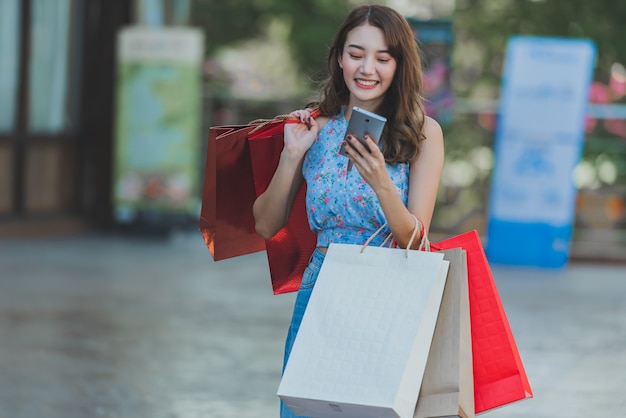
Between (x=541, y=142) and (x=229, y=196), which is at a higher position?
(x=229, y=196)

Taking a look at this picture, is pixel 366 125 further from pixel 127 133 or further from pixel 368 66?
pixel 127 133

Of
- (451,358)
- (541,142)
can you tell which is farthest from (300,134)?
(541,142)

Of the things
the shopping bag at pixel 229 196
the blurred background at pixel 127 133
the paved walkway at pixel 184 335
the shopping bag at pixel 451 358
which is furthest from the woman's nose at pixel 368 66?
the blurred background at pixel 127 133

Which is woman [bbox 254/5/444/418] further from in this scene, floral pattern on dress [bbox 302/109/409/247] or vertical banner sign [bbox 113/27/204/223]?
vertical banner sign [bbox 113/27/204/223]

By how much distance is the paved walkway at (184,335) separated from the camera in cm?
572

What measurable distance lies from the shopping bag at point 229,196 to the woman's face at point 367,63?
15.3 inches

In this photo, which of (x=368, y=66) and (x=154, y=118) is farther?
(x=154, y=118)

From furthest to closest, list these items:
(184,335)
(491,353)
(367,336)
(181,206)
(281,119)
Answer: (181,206) → (184,335) → (281,119) → (491,353) → (367,336)

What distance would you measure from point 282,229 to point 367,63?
62 centimetres

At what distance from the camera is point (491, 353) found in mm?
3100

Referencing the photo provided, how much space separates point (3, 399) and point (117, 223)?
7609 millimetres

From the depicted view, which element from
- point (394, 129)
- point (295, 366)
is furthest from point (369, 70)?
point (295, 366)

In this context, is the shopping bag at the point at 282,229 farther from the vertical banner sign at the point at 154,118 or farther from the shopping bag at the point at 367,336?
the vertical banner sign at the point at 154,118

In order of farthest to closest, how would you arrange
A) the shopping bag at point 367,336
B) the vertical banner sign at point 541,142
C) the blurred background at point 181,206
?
the vertical banner sign at point 541,142
the blurred background at point 181,206
the shopping bag at point 367,336
